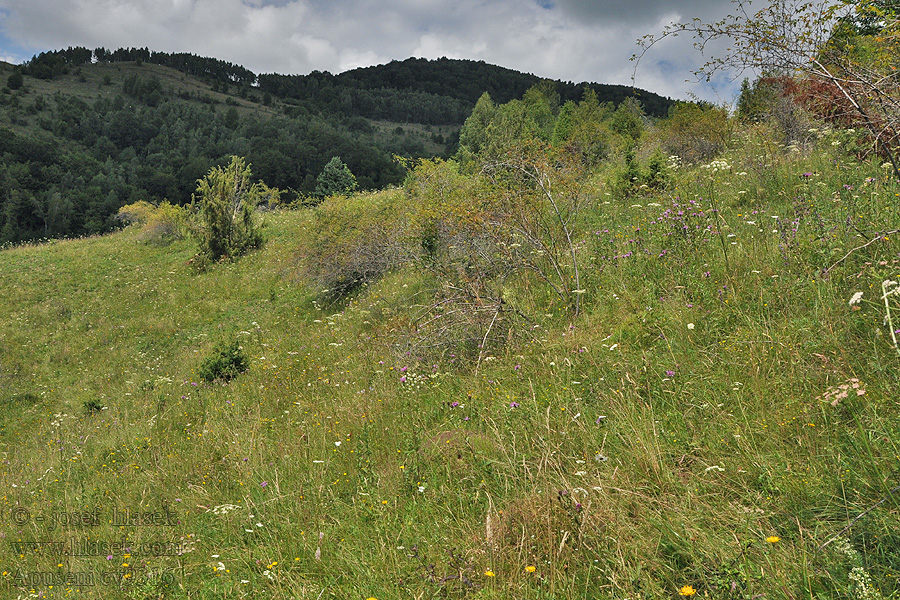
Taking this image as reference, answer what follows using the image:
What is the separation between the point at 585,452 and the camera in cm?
259

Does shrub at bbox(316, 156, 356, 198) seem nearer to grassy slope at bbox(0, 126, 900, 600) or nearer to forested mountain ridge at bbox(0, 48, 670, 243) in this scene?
forested mountain ridge at bbox(0, 48, 670, 243)

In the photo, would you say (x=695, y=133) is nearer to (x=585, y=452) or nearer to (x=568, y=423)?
(x=568, y=423)

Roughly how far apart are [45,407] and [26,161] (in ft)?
247

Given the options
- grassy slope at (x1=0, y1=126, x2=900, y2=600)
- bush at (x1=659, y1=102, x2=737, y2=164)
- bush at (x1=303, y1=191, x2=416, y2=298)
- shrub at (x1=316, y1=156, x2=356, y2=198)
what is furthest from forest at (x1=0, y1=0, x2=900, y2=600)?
shrub at (x1=316, y1=156, x2=356, y2=198)

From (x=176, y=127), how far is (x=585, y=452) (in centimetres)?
10625

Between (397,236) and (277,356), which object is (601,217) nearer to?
(397,236)

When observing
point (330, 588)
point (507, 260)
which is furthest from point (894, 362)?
point (507, 260)

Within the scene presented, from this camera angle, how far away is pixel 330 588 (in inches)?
88.4

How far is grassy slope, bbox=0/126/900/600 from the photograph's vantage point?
1.87m

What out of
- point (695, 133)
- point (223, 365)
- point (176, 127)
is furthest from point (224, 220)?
point (176, 127)

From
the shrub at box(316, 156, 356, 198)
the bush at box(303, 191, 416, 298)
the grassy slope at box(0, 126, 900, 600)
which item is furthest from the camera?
the shrub at box(316, 156, 356, 198)

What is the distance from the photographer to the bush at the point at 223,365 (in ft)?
25.1

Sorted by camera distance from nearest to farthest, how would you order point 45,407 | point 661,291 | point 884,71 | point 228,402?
point 884,71
point 661,291
point 228,402
point 45,407

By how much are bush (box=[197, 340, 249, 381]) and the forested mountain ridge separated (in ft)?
116
